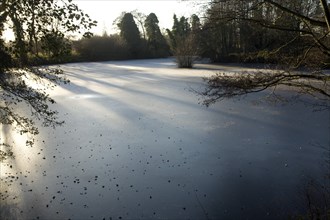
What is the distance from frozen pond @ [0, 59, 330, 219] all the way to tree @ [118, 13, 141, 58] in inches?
1072

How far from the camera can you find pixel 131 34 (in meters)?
37.5

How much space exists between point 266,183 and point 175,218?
5.85 ft

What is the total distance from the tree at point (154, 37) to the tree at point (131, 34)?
2171 millimetres

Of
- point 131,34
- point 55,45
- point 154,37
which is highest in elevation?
point 131,34

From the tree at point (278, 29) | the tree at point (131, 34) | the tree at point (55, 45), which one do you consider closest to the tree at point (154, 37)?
the tree at point (131, 34)

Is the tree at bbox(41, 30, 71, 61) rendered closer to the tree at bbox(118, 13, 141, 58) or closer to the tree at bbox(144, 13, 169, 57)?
the tree at bbox(118, 13, 141, 58)

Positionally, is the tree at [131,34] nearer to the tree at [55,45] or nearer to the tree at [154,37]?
the tree at [154,37]

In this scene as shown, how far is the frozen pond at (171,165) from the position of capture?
479 cm

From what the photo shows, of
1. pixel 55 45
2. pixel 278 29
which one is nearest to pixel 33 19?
pixel 55 45

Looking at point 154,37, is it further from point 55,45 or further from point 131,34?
point 55,45

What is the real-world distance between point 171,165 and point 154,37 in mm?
36847

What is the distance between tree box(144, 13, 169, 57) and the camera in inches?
1564

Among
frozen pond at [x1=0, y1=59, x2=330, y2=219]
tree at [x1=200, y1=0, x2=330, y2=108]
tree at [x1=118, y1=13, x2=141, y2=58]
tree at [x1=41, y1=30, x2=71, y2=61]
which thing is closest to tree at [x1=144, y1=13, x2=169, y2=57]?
tree at [x1=118, y1=13, x2=141, y2=58]

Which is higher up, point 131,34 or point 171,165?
point 131,34
